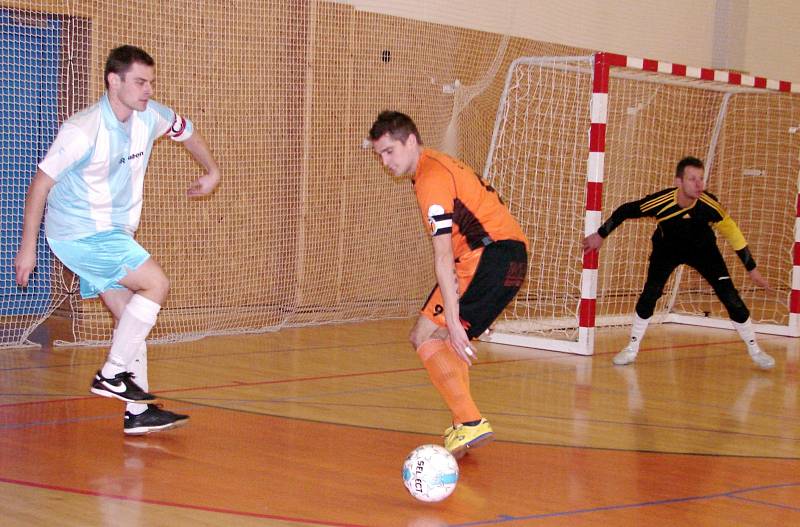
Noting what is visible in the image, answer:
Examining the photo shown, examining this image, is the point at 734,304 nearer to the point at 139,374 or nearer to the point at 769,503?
the point at 769,503

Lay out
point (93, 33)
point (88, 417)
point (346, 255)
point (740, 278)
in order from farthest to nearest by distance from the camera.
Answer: point (740, 278)
point (346, 255)
point (93, 33)
point (88, 417)

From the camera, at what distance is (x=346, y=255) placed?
10.7m

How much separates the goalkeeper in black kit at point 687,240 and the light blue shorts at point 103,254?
390cm

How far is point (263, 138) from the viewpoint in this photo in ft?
33.1

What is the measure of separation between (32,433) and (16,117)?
4524 mm

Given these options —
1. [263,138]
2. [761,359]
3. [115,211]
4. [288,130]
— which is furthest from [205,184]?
[761,359]

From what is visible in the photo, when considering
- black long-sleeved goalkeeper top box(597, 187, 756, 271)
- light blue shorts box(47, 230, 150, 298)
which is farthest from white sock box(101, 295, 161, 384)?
black long-sleeved goalkeeper top box(597, 187, 756, 271)

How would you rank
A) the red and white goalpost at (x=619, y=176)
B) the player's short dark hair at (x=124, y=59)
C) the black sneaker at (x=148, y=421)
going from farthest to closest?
the red and white goalpost at (x=619, y=176) → the black sneaker at (x=148, y=421) → the player's short dark hair at (x=124, y=59)

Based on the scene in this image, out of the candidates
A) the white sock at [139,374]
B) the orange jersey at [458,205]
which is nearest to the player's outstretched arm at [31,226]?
the white sock at [139,374]

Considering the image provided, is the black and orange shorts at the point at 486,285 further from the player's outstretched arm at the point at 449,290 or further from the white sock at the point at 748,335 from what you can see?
the white sock at the point at 748,335

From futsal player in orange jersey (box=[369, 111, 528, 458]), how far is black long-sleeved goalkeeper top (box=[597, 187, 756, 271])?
10.7ft

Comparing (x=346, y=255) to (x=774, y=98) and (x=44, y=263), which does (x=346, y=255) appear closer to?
(x=44, y=263)

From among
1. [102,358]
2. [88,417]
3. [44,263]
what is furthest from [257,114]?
[88,417]

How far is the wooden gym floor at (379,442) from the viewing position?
419cm
